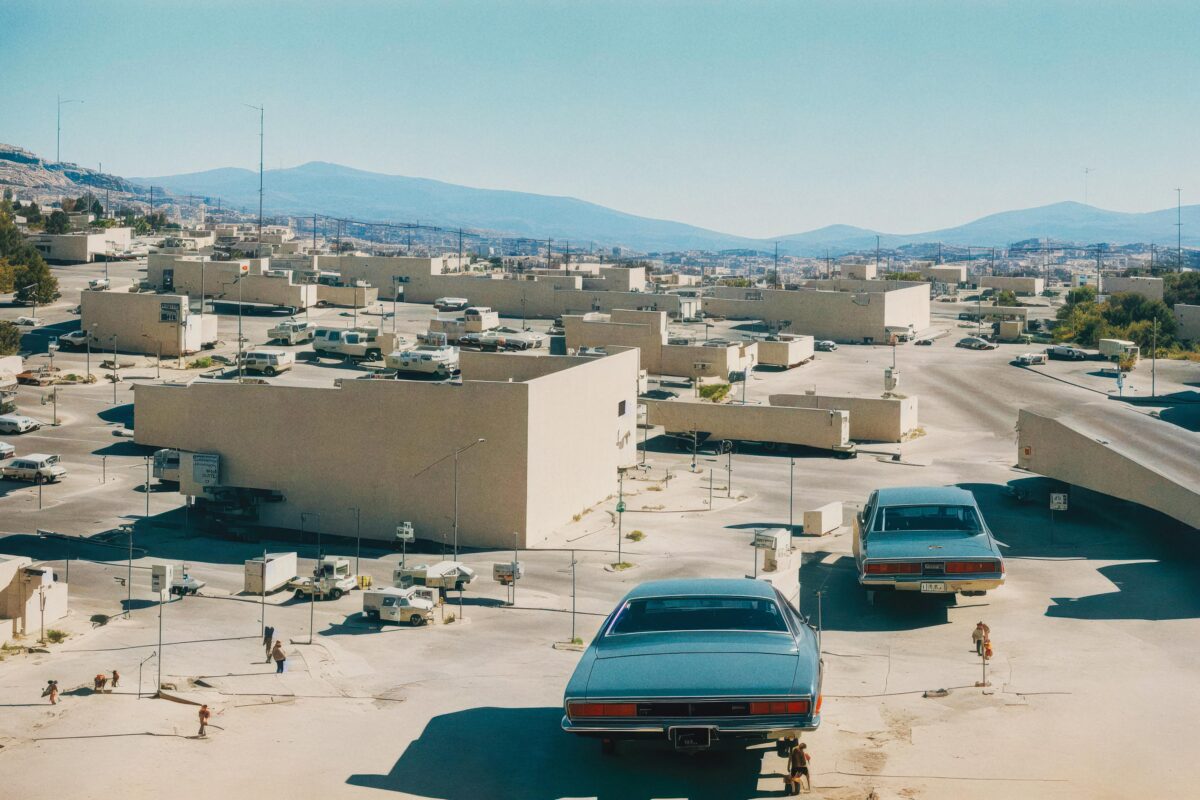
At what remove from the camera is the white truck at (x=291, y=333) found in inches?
2640

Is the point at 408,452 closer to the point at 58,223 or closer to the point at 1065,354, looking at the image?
the point at 1065,354

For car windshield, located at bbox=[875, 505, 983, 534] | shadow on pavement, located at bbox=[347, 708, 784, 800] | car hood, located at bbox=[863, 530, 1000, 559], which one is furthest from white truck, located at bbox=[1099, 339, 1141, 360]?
shadow on pavement, located at bbox=[347, 708, 784, 800]

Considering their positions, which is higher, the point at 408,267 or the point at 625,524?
the point at 408,267

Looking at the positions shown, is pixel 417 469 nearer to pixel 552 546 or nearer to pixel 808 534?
pixel 552 546

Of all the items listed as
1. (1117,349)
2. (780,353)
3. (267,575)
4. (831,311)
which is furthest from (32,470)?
(1117,349)

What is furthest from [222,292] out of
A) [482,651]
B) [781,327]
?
[482,651]

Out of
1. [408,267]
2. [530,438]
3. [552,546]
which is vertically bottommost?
[552,546]

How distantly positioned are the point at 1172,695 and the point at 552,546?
21845 mm

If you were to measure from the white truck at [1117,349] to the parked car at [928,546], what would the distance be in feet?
185

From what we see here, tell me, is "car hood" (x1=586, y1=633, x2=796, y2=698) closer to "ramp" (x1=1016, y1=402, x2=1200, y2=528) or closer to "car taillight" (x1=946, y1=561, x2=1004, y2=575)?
"car taillight" (x1=946, y1=561, x2=1004, y2=575)

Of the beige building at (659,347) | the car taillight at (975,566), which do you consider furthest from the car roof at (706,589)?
the beige building at (659,347)

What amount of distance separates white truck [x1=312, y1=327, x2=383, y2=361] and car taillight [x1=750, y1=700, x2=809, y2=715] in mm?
53495

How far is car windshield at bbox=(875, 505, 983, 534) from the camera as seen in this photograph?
2497 cm

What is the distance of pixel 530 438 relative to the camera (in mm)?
38562
